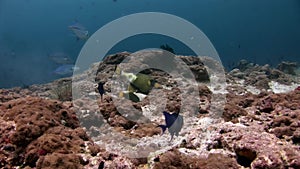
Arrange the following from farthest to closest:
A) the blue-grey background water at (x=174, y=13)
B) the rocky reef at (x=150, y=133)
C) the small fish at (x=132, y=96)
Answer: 1. the blue-grey background water at (x=174, y=13)
2. the small fish at (x=132, y=96)
3. the rocky reef at (x=150, y=133)

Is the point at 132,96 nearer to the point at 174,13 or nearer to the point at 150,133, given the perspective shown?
the point at 150,133

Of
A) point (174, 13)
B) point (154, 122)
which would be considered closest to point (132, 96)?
point (154, 122)

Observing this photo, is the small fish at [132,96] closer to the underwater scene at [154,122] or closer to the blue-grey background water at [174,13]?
the underwater scene at [154,122]

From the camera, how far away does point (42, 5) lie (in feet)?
424

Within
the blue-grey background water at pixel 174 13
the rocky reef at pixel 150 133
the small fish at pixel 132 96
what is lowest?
the rocky reef at pixel 150 133

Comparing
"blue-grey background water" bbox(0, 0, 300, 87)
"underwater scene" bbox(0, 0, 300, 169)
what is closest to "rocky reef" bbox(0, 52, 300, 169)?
"underwater scene" bbox(0, 0, 300, 169)

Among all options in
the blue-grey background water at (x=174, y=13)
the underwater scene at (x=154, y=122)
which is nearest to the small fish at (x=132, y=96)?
the underwater scene at (x=154, y=122)

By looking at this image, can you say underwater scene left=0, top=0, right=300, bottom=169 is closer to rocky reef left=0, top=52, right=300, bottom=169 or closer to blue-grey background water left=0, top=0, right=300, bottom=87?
rocky reef left=0, top=52, right=300, bottom=169

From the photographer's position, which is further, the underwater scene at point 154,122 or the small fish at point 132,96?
the small fish at point 132,96

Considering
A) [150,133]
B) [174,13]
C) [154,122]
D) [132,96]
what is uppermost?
[174,13]

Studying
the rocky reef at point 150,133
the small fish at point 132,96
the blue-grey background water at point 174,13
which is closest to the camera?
the rocky reef at point 150,133

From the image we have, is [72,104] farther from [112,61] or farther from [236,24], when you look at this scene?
[236,24]

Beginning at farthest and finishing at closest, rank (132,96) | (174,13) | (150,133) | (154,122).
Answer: (174,13), (132,96), (154,122), (150,133)

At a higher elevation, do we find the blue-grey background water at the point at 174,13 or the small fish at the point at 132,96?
the blue-grey background water at the point at 174,13
